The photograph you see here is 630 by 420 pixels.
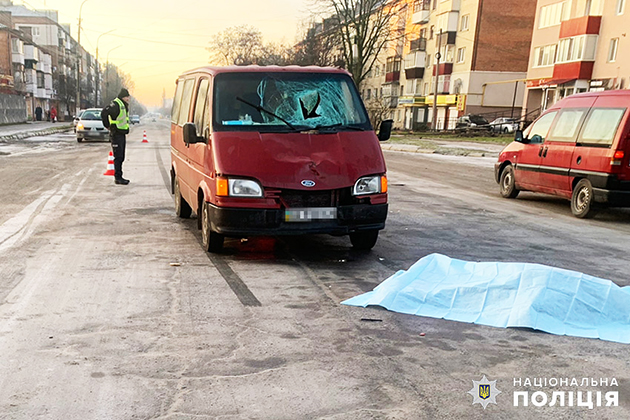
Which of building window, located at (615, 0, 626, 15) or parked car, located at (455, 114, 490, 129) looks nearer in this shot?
building window, located at (615, 0, 626, 15)

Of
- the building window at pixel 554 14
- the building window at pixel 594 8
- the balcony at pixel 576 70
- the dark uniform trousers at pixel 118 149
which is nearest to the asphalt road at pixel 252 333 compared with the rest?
the dark uniform trousers at pixel 118 149

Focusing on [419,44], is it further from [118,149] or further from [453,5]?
[118,149]

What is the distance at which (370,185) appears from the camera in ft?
20.3

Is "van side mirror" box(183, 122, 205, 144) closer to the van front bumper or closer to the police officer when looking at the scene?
the van front bumper

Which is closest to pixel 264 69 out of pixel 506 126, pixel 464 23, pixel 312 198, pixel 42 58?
pixel 312 198

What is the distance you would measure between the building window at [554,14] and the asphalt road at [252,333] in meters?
40.2

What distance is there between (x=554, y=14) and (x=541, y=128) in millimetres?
38740

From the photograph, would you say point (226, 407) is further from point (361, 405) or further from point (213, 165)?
point (213, 165)

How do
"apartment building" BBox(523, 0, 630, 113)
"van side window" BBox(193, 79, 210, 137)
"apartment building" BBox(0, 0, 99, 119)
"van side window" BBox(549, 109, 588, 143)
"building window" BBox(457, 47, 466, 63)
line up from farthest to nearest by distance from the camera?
"apartment building" BBox(0, 0, 99, 119) → "building window" BBox(457, 47, 466, 63) → "apartment building" BBox(523, 0, 630, 113) → "van side window" BBox(549, 109, 588, 143) → "van side window" BBox(193, 79, 210, 137)

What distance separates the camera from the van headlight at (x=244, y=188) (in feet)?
19.3

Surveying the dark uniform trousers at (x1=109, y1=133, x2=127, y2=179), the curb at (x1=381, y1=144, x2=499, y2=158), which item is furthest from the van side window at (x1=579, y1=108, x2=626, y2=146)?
the curb at (x1=381, y1=144, x2=499, y2=158)

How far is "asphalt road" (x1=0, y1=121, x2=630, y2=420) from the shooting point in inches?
125

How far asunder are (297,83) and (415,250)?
8.04ft

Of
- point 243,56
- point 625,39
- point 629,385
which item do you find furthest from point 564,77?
point 243,56
